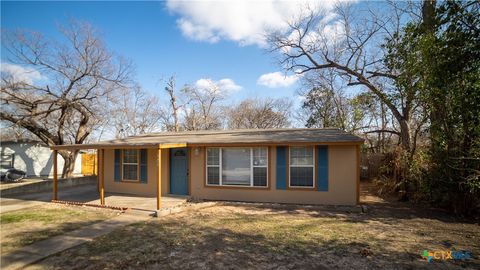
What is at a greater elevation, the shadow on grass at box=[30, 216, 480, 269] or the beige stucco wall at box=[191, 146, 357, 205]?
the beige stucco wall at box=[191, 146, 357, 205]

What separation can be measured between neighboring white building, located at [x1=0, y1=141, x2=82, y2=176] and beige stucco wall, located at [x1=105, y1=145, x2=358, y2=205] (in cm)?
1558

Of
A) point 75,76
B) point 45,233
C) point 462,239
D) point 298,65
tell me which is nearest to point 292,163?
point 462,239

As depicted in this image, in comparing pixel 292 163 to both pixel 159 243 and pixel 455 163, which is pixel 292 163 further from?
pixel 159 243

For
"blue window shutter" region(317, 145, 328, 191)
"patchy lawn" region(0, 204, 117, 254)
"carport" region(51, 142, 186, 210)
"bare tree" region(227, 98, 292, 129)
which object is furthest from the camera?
"bare tree" region(227, 98, 292, 129)

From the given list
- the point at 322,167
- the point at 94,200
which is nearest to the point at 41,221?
the point at 94,200

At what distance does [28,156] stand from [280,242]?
2473 centimetres

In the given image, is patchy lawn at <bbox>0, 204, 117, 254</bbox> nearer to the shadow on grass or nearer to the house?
the house

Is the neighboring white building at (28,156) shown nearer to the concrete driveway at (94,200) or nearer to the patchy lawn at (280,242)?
the concrete driveway at (94,200)

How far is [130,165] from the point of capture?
40.6 ft

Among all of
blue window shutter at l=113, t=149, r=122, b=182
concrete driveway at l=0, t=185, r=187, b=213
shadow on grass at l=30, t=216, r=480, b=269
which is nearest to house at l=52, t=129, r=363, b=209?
blue window shutter at l=113, t=149, r=122, b=182

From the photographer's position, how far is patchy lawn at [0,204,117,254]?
21.8ft

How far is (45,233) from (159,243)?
3.20 m

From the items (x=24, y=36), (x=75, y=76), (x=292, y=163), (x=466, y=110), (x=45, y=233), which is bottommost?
(x=45, y=233)

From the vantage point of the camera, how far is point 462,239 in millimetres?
6387
